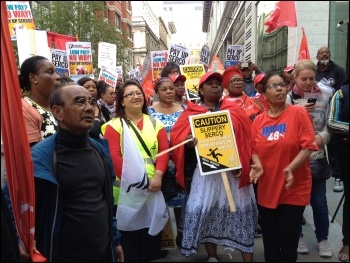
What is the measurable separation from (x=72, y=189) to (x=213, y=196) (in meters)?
1.64

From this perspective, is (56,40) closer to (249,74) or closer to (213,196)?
(249,74)

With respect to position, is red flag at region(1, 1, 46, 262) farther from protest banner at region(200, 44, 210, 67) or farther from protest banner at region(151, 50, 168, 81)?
protest banner at region(200, 44, 210, 67)

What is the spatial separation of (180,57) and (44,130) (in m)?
5.31

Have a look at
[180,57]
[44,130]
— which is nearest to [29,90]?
[44,130]

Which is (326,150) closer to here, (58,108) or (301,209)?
(301,209)

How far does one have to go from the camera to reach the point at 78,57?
766 cm

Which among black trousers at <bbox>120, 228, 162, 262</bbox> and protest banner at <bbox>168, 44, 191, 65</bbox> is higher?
protest banner at <bbox>168, 44, 191, 65</bbox>

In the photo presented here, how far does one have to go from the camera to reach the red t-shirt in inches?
112

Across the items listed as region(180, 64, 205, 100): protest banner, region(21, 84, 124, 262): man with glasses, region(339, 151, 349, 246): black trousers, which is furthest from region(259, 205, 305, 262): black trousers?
region(180, 64, 205, 100): protest banner

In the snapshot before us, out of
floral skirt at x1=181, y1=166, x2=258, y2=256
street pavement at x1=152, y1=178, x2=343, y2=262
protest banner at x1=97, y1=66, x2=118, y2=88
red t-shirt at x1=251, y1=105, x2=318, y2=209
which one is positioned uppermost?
protest banner at x1=97, y1=66, x2=118, y2=88

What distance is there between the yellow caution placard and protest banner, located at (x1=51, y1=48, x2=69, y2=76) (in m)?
4.97

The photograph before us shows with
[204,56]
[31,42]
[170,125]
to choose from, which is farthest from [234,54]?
[170,125]

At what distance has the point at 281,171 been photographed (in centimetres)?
288

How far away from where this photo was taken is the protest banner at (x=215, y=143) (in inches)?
124
